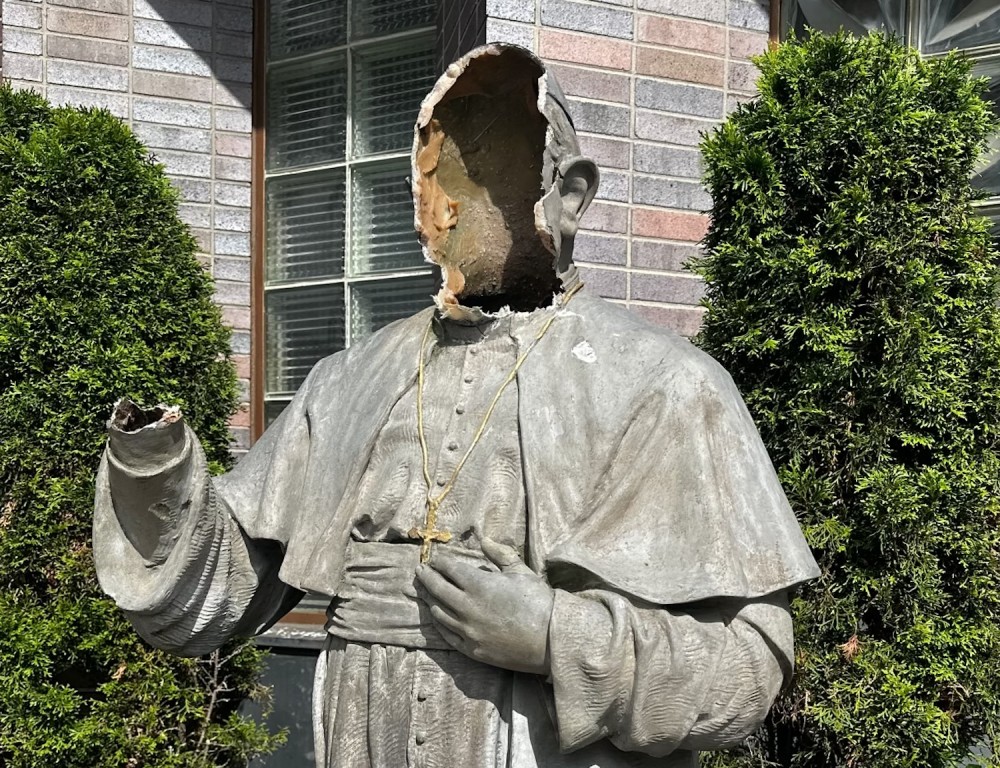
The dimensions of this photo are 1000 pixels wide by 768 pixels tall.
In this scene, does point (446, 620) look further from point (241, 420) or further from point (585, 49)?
point (241, 420)

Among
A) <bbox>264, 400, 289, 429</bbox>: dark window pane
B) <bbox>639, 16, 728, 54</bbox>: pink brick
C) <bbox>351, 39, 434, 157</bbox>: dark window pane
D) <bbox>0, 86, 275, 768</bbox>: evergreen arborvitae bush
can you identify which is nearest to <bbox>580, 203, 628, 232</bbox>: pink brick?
<bbox>639, 16, 728, 54</bbox>: pink brick

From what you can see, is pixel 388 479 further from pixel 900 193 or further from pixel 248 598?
pixel 900 193

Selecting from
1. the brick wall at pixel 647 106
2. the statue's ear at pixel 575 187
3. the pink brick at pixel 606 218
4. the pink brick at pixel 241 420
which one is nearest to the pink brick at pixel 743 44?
the brick wall at pixel 647 106

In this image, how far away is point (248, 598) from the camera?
2658 mm

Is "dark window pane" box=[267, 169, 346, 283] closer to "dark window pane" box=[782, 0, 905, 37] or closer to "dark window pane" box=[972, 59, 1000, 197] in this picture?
"dark window pane" box=[782, 0, 905, 37]

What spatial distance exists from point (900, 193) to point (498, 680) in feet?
9.01

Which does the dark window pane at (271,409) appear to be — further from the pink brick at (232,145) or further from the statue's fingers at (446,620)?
the statue's fingers at (446,620)

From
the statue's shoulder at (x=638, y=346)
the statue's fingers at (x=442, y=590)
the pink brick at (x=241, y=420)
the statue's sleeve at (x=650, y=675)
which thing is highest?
the statue's shoulder at (x=638, y=346)

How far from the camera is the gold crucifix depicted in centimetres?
236

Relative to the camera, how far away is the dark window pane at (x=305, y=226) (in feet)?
23.3

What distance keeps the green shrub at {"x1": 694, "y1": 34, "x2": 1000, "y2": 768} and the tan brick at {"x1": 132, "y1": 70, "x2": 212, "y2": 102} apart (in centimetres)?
345

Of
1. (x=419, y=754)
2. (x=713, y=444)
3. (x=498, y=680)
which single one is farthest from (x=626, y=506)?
(x=419, y=754)

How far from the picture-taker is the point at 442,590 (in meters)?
2.25

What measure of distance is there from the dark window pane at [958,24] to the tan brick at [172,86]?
3466 millimetres
